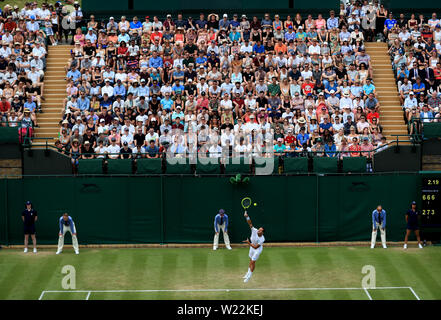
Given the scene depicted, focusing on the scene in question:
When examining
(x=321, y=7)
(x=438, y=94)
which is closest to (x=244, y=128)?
(x=438, y=94)

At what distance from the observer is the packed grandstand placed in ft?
102

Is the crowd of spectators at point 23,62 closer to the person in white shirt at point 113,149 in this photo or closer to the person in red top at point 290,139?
the person in white shirt at point 113,149

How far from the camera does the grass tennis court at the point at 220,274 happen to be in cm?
2312

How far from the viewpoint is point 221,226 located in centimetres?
2888

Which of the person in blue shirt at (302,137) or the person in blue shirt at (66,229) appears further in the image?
the person in blue shirt at (302,137)

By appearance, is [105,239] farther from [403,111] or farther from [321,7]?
[321,7]

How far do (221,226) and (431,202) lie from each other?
8.67 meters

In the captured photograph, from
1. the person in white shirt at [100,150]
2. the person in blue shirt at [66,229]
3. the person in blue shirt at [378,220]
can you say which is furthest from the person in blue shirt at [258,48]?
the person in blue shirt at [66,229]

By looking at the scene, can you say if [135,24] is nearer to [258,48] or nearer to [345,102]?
[258,48]

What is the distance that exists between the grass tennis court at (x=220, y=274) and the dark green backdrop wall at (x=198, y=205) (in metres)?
0.86

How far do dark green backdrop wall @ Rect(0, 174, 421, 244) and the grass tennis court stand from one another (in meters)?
0.86

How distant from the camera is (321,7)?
Answer: 41.3m

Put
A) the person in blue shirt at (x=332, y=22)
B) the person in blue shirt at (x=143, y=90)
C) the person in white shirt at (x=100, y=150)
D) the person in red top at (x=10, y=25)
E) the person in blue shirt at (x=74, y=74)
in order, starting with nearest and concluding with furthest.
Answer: the person in white shirt at (x=100, y=150) → the person in blue shirt at (x=143, y=90) → the person in blue shirt at (x=74, y=74) → the person in blue shirt at (x=332, y=22) → the person in red top at (x=10, y=25)
